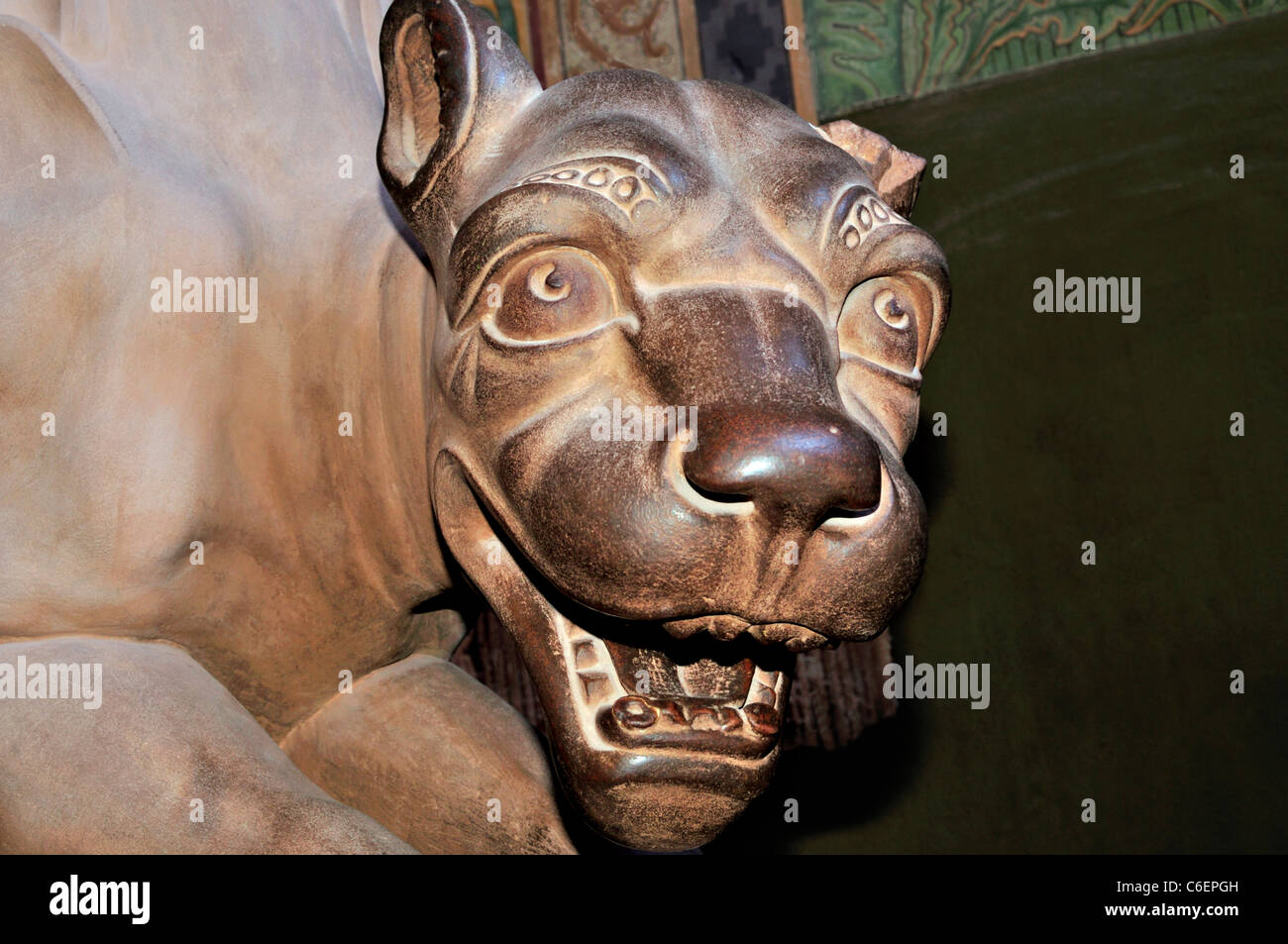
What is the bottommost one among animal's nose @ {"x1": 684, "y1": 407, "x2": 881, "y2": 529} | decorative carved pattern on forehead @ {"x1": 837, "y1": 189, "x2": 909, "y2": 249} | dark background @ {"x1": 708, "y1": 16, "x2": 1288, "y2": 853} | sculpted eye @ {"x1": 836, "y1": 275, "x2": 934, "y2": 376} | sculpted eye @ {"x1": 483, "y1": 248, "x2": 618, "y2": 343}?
dark background @ {"x1": 708, "y1": 16, "x2": 1288, "y2": 853}

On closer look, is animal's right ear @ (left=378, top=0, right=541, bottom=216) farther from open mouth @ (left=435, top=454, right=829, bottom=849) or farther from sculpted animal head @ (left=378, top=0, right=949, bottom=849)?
open mouth @ (left=435, top=454, right=829, bottom=849)

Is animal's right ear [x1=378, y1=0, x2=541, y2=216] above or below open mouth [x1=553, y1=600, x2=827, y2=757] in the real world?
above

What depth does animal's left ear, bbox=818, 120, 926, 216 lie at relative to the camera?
0.97 metres

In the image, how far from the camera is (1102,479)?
1802 millimetres

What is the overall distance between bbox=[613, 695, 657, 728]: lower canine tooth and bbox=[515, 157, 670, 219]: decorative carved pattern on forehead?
26cm

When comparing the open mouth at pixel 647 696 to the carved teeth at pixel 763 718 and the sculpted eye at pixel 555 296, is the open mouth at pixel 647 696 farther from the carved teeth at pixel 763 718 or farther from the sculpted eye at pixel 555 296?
the sculpted eye at pixel 555 296

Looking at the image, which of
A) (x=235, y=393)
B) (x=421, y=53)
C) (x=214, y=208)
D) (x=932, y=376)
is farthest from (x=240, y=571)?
(x=932, y=376)

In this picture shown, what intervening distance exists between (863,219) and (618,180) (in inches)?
5.7

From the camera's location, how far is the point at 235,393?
1.00m

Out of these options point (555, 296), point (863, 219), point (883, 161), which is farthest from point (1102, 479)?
point (555, 296)

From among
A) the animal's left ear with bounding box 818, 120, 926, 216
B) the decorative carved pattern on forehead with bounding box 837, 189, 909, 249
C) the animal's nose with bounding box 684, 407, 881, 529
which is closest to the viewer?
the animal's nose with bounding box 684, 407, 881, 529

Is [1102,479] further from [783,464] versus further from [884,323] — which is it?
[783,464]

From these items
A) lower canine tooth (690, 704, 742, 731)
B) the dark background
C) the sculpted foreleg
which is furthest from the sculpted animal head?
the dark background

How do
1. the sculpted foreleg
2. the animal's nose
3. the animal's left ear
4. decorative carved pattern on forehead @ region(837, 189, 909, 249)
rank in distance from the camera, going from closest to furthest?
1. the animal's nose
2. decorative carved pattern on forehead @ region(837, 189, 909, 249)
3. the animal's left ear
4. the sculpted foreleg
